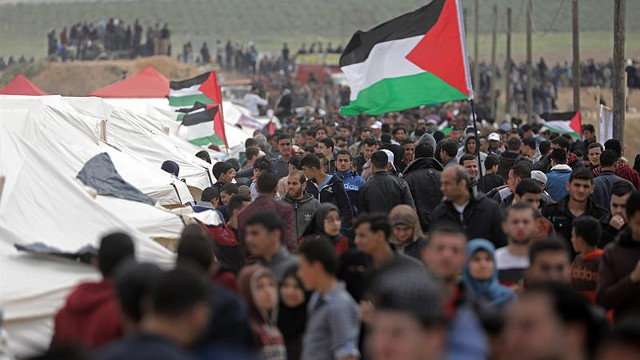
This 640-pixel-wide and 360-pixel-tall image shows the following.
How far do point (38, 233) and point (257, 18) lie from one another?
10123 cm

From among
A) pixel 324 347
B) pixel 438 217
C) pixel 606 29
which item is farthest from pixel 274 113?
pixel 606 29

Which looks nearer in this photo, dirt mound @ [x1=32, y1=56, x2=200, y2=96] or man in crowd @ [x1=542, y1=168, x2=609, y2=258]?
man in crowd @ [x1=542, y1=168, x2=609, y2=258]

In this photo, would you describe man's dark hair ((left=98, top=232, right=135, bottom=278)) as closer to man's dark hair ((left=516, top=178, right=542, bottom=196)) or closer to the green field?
man's dark hair ((left=516, top=178, right=542, bottom=196))

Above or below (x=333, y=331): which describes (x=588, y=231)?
above

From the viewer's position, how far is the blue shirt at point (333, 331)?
8.25 m

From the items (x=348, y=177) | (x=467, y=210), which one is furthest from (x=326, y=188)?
(x=467, y=210)

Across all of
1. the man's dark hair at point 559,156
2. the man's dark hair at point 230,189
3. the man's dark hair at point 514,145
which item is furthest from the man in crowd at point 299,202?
the man's dark hair at point 514,145

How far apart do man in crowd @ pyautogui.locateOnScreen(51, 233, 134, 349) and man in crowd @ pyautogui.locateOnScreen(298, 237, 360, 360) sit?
102cm

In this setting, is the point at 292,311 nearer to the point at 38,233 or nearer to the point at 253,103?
the point at 38,233

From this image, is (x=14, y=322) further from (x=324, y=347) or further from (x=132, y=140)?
(x=132, y=140)

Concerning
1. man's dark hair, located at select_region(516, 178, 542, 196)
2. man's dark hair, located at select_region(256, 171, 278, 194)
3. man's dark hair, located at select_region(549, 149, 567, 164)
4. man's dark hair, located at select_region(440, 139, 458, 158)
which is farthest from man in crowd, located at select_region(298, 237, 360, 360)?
man's dark hair, located at select_region(549, 149, 567, 164)

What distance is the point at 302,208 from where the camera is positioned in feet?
45.1

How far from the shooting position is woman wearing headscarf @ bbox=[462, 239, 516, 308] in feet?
28.5

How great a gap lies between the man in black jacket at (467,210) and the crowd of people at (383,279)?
0.01 m
